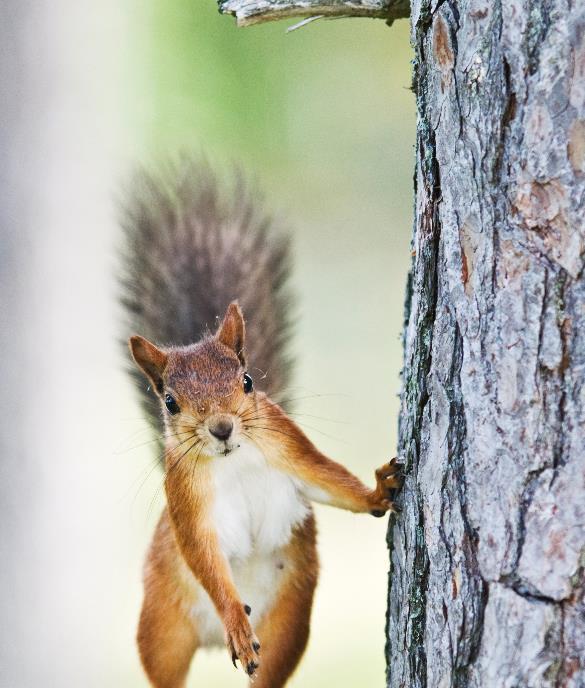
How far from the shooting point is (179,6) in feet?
10.3

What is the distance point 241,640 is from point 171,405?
0.30 metres

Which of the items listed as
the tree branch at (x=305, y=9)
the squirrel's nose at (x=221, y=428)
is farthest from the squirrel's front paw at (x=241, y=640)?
the tree branch at (x=305, y=9)

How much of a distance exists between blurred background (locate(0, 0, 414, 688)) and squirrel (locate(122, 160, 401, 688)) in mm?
79

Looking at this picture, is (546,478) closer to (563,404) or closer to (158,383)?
(563,404)

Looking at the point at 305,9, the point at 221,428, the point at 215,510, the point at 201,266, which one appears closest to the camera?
the point at 305,9

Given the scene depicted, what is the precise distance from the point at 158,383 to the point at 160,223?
0.73 feet

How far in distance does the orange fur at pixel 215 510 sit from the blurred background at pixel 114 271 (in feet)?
0.52

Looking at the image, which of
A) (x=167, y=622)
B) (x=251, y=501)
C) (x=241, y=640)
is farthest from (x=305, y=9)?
(x=167, y=622)

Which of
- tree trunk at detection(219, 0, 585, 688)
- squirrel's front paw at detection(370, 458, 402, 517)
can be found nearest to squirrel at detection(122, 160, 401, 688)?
squirrel's front paw at detection(370, 458, 402, 517)

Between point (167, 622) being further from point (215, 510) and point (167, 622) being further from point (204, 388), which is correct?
point (204, 388)

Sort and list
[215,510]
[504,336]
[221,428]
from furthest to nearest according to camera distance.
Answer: [215,510] < [221,428] < [504,336]

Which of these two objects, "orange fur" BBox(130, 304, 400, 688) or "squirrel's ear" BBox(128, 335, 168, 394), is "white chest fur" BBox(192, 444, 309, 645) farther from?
"squirrel's ear" BBox(128, 335, 168, 394)

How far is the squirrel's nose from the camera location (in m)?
1.16

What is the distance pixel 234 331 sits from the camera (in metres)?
1.25
